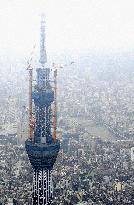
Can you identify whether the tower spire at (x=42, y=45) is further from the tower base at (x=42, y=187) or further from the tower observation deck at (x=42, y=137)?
the tower base at (x=42, y=187)

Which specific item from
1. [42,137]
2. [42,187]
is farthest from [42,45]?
[42,187]

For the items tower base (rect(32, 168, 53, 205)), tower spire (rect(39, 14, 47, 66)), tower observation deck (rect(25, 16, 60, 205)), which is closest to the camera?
tower observation deck (rect(25, 16, 60, 205))

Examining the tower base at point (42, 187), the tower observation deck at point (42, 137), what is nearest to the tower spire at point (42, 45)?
the tower observation deck at point (42, 137)

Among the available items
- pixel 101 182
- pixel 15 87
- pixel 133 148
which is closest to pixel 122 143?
pixel 133 148

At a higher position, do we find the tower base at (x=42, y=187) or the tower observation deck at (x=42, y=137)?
the tower observation deck at (x=42, y=137)

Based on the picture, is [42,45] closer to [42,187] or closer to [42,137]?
[42,137]

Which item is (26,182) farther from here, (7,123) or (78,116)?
(78,116)

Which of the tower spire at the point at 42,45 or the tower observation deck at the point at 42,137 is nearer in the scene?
the tower observation deck at the point at 42,137

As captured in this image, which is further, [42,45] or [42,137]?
[42,45]

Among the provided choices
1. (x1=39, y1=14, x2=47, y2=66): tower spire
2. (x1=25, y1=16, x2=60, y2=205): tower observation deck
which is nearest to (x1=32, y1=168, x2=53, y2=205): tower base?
(x1=25, y1=16, x2=60, y2=205): tower observation deck

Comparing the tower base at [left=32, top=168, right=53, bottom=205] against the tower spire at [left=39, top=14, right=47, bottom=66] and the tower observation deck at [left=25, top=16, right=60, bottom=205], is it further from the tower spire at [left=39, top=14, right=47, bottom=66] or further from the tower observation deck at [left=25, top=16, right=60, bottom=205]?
the tower spire at [left=39, top=14, right=47, bottom=66]
